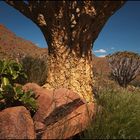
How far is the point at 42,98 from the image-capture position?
5836 millimetres

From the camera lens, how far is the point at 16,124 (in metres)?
5.00

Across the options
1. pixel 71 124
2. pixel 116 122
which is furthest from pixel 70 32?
pixel 116 122

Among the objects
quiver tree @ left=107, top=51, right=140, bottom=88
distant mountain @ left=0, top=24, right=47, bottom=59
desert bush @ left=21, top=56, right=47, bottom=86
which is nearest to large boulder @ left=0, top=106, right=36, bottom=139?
desert bush @ left=21, top=56, right=47, bottom=86

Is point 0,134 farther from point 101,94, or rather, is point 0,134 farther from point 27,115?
point 101,94

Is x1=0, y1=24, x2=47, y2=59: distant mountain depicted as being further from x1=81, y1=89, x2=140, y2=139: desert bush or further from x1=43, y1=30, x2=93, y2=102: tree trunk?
x1=81, y1=89, x2=140, y2=139: desert bush

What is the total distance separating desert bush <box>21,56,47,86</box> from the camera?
7.79 meters

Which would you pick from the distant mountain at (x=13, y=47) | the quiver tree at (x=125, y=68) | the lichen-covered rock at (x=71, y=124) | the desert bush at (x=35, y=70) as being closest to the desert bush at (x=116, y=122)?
the lichen-covered rock at (x=71, y=124)

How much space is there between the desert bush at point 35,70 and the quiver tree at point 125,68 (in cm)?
870

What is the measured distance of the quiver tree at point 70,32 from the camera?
6.32 meters

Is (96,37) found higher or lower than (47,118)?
higher

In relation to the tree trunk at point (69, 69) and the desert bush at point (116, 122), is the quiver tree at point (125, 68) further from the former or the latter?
the desert bush at point (116, 122)

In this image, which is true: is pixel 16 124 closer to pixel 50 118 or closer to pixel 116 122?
pixel 50 118

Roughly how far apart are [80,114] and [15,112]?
106cm

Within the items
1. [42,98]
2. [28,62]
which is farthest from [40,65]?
[42,98]
